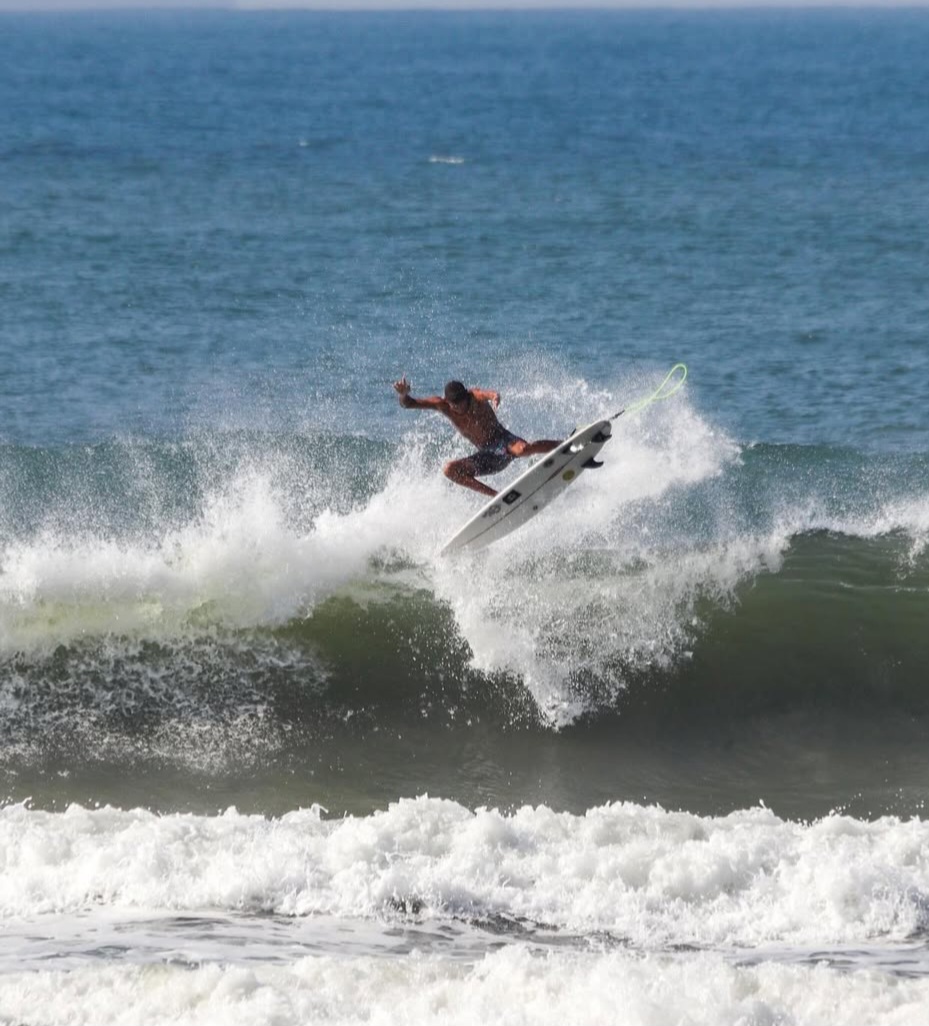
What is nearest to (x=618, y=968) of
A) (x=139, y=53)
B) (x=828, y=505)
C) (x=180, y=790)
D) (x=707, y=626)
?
(x=180, y=790)

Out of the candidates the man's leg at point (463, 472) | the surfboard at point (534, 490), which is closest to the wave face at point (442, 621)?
the surfboard at point (534, 490)

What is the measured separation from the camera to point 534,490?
17625 mm

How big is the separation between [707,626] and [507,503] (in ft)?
8.15

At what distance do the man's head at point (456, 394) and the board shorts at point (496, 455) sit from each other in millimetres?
722

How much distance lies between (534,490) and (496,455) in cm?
67

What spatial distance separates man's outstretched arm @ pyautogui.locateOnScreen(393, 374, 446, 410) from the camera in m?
15.6

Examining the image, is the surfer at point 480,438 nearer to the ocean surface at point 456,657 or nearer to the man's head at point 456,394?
the man's head at point 456,394

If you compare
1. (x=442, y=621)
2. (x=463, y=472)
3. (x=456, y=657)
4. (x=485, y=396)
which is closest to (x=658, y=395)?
(x=463, y=472)

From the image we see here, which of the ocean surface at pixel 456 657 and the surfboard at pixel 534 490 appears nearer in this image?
the ocean surface at pixel 456 657

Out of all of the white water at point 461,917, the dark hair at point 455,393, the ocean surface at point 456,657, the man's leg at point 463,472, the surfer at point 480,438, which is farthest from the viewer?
the man's leg at point 463,472

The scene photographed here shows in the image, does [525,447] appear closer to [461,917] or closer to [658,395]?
[658,395]

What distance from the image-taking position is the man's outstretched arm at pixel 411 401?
15.6 meters

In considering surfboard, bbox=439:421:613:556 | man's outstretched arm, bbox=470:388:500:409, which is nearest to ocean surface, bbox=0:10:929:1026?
surfboard, bbox=439:421:613:556

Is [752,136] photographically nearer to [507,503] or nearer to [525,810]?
[507,503]
